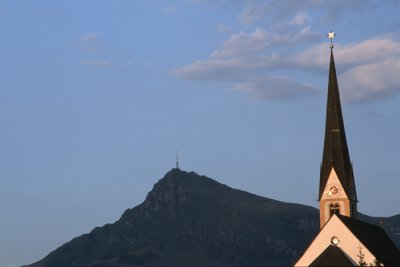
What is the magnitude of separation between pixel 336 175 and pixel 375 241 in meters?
9.23

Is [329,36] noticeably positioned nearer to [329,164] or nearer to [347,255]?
[329,164]

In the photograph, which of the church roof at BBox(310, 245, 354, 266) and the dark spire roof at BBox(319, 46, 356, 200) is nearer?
the church roof at BBox(310, 245, 354, 266)

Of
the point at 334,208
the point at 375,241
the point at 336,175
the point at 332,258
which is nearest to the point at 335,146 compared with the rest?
the point at 336,175

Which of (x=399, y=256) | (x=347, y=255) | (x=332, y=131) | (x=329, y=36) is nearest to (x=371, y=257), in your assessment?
(x=347, y=255)

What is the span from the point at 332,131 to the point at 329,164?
3.40 m

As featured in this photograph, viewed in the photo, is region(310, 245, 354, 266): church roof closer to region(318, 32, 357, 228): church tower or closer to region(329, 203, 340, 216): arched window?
region(318, 32, 357, 228): church tower

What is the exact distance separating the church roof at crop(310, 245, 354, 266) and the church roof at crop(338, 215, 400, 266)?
2.14 m

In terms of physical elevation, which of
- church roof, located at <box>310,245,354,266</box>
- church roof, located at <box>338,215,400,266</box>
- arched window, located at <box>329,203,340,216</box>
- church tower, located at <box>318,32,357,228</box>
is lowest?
church roof, located at <box>310,245,354,266</box>

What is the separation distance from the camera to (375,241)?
94.7m

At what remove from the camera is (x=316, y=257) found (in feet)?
299

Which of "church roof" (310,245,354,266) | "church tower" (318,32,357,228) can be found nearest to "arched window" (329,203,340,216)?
"church tower" (318,32,357,228)

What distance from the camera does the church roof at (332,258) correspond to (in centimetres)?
8800

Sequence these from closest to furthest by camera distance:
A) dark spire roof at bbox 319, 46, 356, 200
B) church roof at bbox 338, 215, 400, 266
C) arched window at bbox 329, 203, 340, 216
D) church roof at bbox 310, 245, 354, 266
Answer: church roof at bbox 310, 245, 354, 266 → church roof at bbox 338, 215, 400, 266 → arched window at bbox 329, 203, 340, 216 → dark spire roof at bbox 319, 46, 356, 200

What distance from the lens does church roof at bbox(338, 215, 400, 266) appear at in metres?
90.2
